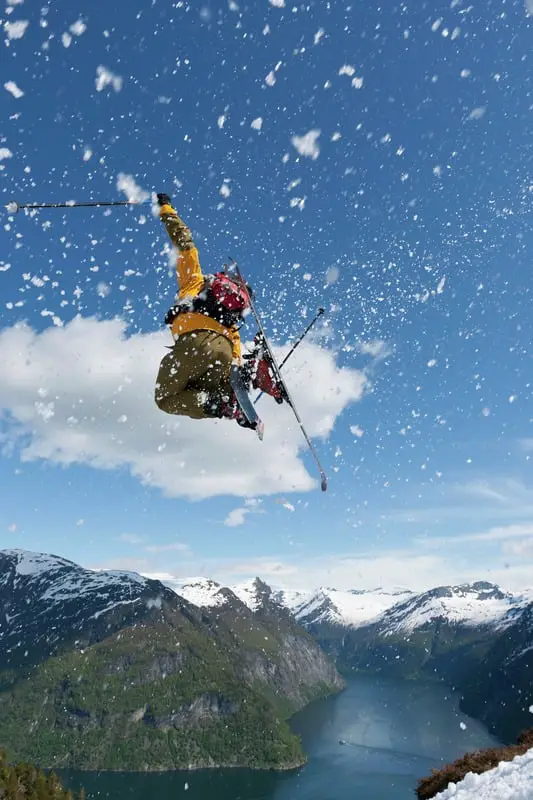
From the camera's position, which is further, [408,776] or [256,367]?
[408,776]

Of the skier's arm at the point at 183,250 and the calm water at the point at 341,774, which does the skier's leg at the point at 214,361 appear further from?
the calm water at the point at 341,774

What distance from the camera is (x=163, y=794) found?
148m

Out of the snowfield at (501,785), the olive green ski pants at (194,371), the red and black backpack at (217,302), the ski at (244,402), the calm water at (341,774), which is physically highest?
→ the red and black backpack at (217,302)

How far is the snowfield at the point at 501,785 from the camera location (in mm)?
7664

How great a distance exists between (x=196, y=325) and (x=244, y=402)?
A: 163cm

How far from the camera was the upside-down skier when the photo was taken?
9.03 metres

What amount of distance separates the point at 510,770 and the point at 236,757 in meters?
225

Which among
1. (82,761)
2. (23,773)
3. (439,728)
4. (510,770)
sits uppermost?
(510,770)

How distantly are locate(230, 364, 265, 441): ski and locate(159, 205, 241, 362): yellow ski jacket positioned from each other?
79 cm

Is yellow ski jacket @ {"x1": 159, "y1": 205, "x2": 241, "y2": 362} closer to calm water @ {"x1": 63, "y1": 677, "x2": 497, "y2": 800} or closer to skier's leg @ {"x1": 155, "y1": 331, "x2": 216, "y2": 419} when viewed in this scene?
skier's leg @ {"x1": 155, "y1": 331, "x2": 216, "y2": 419}

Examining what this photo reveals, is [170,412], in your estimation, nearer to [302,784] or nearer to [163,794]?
[302,784]

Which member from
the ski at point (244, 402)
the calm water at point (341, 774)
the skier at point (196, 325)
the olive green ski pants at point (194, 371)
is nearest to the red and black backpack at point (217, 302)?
the skier at point (196, 325)

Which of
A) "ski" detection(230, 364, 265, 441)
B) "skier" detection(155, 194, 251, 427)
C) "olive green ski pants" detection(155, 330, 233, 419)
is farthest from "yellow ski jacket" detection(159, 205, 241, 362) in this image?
"ski" detection(230, 364, 265, 441)

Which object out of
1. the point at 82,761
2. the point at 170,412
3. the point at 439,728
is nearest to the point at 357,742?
the point at 439,728
